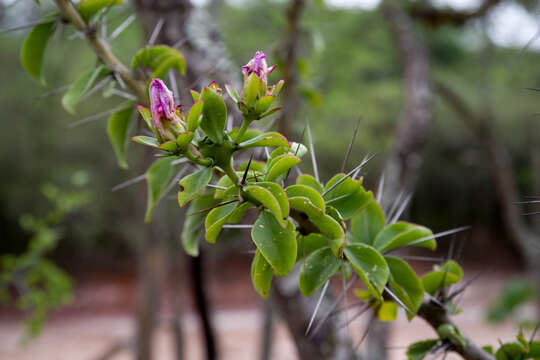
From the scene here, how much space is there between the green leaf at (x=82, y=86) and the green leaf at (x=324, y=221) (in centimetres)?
19

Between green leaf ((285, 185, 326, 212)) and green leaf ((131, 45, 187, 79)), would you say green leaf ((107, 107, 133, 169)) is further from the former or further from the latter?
green leaf ((285, 185, 326, 212))

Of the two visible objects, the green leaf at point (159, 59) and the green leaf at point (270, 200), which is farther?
the green leaf at point (159, 59)

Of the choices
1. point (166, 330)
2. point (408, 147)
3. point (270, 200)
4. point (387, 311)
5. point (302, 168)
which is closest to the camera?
point (270, 200)

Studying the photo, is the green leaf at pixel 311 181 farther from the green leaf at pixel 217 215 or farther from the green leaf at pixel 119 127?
the green leaf at pixel 119 127

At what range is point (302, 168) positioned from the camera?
77.0 inches

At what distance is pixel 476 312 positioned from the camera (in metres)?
4.32

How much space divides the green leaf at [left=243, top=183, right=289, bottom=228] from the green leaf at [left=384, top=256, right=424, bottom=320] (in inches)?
3.7

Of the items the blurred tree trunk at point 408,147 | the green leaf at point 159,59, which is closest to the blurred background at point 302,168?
the blurred tree trunk at point 408,147

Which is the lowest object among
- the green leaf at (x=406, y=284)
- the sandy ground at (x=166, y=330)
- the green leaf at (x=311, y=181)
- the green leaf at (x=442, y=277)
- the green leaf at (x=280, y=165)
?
the sandy ground at (x=166, y=330)

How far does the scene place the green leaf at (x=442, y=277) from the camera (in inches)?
11.7

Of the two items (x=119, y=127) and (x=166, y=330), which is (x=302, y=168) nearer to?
(x=119, y=127)

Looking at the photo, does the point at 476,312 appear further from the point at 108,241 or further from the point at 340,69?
the point at 108,241

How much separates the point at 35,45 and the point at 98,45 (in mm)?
53

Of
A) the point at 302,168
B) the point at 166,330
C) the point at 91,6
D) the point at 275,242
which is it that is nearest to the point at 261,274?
the point at 275,242
